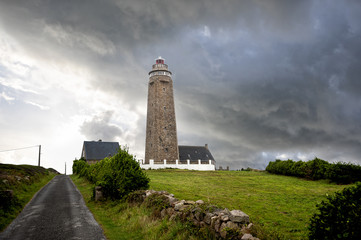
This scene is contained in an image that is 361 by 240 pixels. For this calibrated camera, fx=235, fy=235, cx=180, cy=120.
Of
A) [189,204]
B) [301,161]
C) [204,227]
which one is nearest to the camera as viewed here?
[204,227]

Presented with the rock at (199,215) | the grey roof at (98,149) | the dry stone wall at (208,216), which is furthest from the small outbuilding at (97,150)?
the rock at (199,215)

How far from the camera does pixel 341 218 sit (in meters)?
4.95

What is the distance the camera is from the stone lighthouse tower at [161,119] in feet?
179

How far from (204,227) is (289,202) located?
8999mm

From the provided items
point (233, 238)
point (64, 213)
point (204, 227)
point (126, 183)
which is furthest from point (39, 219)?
point (233, 238)

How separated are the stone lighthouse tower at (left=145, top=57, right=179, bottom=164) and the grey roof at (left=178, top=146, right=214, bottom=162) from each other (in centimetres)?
558

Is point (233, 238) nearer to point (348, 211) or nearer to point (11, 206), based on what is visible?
point (348, 211)

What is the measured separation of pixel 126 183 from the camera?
16.9 m

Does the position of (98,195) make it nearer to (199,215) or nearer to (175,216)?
(175,216)

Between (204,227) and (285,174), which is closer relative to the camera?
(204,227)

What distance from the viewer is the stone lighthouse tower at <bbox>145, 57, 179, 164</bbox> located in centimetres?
5458

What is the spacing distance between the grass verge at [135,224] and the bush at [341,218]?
14.4 feet

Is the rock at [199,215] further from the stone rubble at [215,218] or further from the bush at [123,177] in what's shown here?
the bush at [123,177]

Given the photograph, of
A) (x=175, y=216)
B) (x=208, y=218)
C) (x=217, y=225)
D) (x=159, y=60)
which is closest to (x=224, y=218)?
(x=217, y=225)
